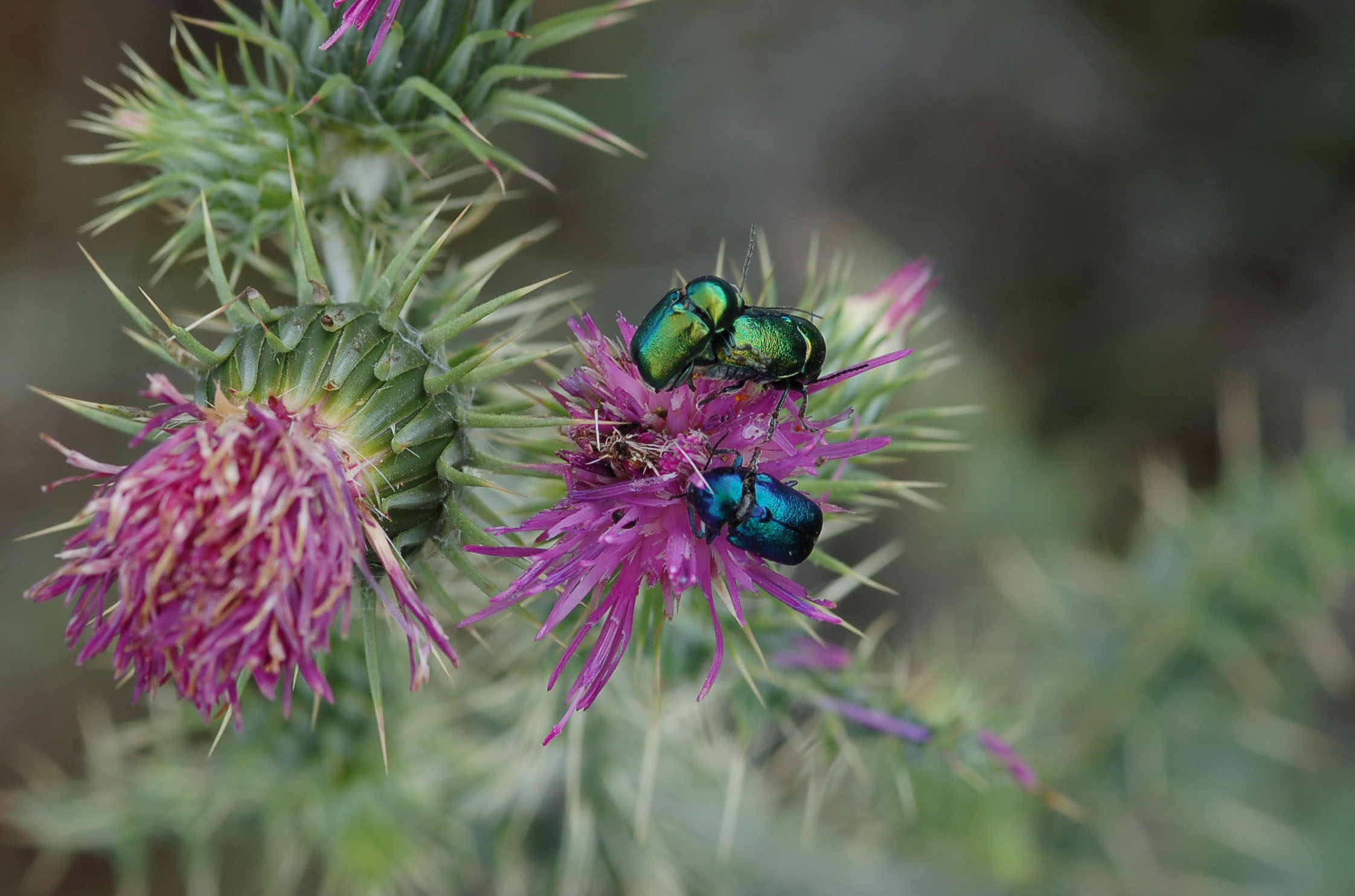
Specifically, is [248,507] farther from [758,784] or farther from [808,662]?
[758,784]

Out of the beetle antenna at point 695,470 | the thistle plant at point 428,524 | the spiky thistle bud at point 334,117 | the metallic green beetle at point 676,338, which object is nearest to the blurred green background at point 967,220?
the thistle plant at point 428,524

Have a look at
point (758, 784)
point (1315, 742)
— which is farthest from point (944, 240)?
point (758, 784)

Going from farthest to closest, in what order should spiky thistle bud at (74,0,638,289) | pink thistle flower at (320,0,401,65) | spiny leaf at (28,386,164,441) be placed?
spiky thistle bud at (74,0,638,289), pink thistle flower at (320,0,401,65), spiny leaf at (28,386,164,441)

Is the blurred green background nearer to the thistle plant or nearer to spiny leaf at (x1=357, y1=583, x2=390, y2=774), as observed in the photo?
the thistle plant

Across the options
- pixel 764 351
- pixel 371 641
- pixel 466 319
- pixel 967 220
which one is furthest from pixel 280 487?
pixel 967 220

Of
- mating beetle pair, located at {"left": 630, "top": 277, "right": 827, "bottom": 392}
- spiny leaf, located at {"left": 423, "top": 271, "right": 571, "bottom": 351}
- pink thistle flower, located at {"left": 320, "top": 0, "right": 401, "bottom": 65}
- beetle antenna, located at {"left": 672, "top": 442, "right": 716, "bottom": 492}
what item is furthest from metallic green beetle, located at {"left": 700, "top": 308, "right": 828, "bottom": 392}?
pink thistle flower, located at {"left": 320, "top": 0, "right": 401, "bottom": 65}

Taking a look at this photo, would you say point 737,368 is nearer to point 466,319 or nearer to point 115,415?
point 466,319
